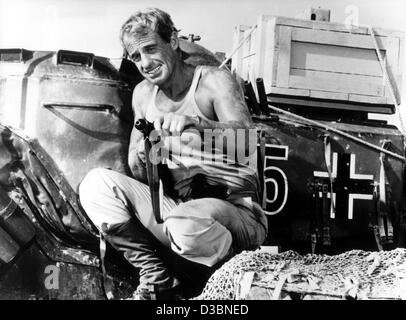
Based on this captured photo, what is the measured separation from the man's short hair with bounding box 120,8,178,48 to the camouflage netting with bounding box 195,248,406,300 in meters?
1.14

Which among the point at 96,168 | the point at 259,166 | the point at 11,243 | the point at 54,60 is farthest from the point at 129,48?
the point at 11,243

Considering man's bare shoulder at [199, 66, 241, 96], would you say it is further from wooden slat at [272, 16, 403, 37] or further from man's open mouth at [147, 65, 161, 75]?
wooden slat at [272, 16, 403, 37]

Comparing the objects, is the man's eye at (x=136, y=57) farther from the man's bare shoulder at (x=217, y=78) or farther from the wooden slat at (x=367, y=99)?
the wooden slat at (x=367, y=99)

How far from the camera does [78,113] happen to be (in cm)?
373

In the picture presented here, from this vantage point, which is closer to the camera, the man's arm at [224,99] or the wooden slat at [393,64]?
the man's arm at [224,99]

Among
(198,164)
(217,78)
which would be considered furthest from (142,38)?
(198,164)

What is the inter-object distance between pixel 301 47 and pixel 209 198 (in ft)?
3.17

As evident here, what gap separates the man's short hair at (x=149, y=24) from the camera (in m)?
3.77

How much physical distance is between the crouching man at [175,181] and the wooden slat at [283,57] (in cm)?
34

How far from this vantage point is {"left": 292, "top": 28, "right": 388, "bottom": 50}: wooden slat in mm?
3992

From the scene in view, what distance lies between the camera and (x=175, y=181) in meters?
3.72

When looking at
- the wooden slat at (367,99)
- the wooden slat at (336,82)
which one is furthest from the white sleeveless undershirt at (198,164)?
the wooden slat at (367,99)
